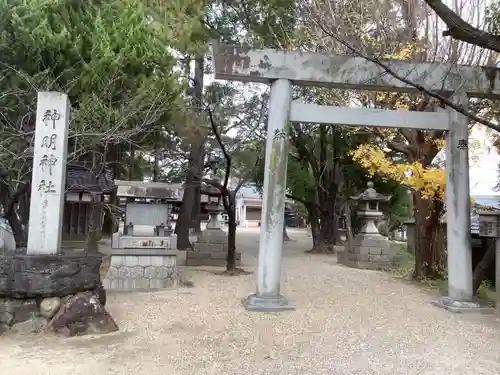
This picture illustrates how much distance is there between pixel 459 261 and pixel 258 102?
9065mm

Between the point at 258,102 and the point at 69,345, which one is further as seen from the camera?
the point at 258,102

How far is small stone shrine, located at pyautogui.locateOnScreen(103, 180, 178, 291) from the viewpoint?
9.49 meters

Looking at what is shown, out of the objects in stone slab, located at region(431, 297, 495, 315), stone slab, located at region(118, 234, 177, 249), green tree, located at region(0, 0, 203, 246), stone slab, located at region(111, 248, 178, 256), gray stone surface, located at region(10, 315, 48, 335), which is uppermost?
green tree, located at region(0, 0, 203, 246)

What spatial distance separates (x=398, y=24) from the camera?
9250 millimetres

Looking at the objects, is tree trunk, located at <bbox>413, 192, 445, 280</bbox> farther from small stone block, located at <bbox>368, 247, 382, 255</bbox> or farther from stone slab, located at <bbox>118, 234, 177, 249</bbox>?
stone slab, located at <bbox>118, 234, 177, 249</bbox>

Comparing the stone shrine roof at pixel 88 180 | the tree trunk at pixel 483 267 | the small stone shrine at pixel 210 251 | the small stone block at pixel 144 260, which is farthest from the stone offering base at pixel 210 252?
the tree trunk at pixel 483 267

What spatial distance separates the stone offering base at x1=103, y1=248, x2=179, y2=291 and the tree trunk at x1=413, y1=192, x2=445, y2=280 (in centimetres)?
547

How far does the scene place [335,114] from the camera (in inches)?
289

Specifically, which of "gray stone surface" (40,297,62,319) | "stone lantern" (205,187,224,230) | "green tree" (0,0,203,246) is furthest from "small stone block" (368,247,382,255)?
"gray stone surface" (40,297,62,319)

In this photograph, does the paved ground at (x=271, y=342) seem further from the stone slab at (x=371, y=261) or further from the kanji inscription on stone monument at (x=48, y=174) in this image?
the stone slab at (x=371, y=261)

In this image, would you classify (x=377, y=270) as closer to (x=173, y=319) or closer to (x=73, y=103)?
(x=173, y=319)

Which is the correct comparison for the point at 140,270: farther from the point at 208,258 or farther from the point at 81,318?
the point at 208,258

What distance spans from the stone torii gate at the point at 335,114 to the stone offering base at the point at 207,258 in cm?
665

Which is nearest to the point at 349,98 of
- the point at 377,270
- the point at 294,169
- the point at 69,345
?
the point at 377,270
